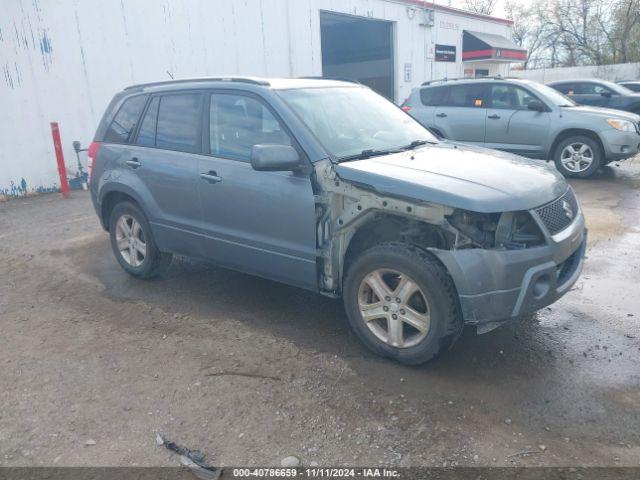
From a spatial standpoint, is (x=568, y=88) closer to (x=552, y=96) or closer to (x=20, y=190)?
(x=552, y=96)

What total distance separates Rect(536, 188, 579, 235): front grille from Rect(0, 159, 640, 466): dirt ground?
0.84 m

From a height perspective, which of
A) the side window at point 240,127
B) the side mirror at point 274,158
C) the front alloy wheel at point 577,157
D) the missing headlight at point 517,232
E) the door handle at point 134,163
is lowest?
the front alloy wheel at point 577,157

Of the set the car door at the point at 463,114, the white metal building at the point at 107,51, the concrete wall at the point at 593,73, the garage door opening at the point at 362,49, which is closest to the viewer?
the white metal building at the point at 107,51

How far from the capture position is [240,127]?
4.19 metres

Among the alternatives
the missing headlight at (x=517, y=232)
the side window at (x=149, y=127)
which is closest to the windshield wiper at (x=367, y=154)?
the missing headlight at (x=517, y=232)

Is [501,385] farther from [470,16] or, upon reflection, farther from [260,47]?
[470,16]

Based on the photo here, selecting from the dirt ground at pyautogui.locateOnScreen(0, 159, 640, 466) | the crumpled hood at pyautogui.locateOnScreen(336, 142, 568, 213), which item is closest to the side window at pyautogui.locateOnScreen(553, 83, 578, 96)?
the dirt ground at pyautogui.locateOnScreen(0, 159, 640, 466)

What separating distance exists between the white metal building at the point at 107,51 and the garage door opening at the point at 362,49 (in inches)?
71.6

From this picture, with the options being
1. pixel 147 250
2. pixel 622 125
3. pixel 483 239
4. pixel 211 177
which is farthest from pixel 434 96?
pixel 483 239

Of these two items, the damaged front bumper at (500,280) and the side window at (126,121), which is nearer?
the damaged front bumper at (500,280)

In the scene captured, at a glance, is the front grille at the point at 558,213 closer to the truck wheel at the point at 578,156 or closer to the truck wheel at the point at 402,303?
the truck wheel at the point at 402,303

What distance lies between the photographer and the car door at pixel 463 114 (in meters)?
10.1

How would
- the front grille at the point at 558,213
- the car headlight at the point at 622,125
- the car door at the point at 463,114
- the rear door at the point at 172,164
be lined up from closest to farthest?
the front grille at the point at 558,213 < the rear door at the point at 172,164 < the car headlight at the point at 622,125 < the car door at the point at 463,114

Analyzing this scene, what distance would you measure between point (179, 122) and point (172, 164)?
380 mm
